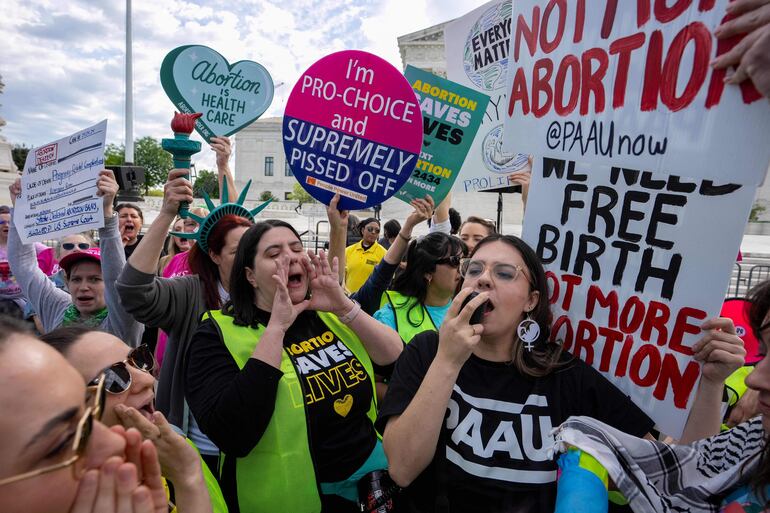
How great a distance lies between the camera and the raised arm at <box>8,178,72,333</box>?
2.99 metres

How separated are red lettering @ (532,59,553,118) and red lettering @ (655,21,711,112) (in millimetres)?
435

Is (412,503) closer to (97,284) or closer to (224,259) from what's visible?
(224,259)

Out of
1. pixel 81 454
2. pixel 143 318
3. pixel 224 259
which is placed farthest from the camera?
pixel 224 259

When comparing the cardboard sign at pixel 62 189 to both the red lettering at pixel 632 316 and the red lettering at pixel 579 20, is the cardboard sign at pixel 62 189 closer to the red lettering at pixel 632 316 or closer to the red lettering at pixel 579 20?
the red lettering at pixel 579 20

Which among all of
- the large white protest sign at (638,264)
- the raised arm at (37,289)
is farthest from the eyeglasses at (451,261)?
the raised arm at (37,289)

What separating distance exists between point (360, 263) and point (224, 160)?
9.58 ft

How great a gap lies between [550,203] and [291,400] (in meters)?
1.25

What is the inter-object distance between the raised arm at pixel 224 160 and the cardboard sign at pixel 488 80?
1705 mm

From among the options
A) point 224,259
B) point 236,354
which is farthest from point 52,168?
point 236,354

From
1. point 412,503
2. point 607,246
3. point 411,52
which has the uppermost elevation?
point 411,52

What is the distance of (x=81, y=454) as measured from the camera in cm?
83

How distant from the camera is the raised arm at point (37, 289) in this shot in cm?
299

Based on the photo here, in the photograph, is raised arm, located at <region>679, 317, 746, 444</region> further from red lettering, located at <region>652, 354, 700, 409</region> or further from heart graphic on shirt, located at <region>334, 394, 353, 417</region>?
heart graphic on shirt, located at <region>334, 394, 353, 417</region>

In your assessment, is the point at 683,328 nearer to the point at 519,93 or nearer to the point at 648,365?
the point at 648,365
